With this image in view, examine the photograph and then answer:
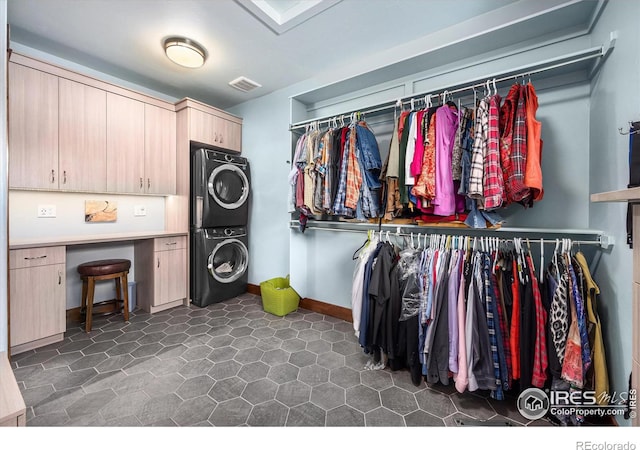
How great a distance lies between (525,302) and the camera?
1394 millimetres

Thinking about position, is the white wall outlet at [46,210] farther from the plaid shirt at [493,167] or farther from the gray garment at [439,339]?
the plaid shirt at [493,167]

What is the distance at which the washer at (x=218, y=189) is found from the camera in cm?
297

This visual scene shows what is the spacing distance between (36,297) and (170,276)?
1018 mm

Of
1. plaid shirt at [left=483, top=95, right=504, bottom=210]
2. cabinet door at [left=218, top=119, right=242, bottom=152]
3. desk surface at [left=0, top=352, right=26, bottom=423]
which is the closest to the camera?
desk surface at [left=0, top=352, right=26, bottom=423]

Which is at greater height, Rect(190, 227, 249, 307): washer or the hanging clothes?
the hanging clothes

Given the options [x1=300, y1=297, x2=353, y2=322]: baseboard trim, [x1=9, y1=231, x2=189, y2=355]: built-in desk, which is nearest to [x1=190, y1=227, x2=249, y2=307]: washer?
[x1=9, y1=231, x2=189, y2=355]: built-in desk

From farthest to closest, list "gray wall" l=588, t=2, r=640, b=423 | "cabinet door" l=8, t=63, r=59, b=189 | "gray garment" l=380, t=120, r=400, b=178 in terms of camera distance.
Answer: "cabinet door" l=8, t=63, r=59, b=189
"gray garment" l=380, t=120, r=400, b=178
"gray wall" l=588, t=2, r=640, b=423

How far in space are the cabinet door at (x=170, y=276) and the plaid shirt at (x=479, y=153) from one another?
2.90 meters

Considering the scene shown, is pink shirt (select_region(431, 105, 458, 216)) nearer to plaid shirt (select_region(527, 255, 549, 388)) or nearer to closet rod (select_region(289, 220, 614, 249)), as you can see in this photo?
closet rod (select_region(289, 220, 614, 249))

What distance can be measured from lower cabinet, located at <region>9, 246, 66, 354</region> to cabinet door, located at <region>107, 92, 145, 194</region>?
0.87 m

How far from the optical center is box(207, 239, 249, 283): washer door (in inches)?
123

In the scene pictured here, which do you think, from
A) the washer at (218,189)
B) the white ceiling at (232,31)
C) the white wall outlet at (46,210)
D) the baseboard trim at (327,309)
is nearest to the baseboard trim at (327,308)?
the baseboard trim at (327,309)

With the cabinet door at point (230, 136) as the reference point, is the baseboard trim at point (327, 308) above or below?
below
